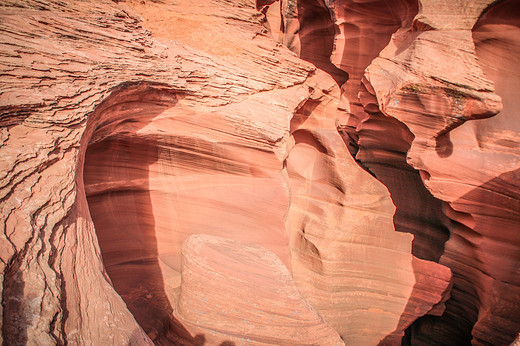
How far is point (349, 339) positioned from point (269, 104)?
157 inches

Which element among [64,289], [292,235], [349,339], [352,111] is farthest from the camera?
[352,111]

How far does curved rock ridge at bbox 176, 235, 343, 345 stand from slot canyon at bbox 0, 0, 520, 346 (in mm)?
20

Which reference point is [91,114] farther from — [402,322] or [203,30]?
[402,322]

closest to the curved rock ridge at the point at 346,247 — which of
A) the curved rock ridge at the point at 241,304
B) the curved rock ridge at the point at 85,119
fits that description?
the curved rock ridge at the point at 85,119

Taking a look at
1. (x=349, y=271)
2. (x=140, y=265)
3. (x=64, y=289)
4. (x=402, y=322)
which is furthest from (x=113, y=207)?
(x=402, y=322)

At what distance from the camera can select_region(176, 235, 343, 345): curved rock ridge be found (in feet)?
9.80

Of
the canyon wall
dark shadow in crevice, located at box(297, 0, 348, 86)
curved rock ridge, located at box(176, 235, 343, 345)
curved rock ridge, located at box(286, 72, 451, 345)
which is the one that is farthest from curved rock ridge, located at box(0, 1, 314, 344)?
dark shadow in crevice, located at box(297, 0, 348, 86)

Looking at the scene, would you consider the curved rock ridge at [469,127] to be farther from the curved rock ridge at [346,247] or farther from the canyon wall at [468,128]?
the curved rock ridge at [346,247]

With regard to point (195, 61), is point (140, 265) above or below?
below

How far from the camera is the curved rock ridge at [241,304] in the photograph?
299 cm

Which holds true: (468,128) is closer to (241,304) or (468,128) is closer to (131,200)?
(241,304)

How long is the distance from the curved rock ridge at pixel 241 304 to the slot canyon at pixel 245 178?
20 millimetres

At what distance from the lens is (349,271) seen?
515 cm

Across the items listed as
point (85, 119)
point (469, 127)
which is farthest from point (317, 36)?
point (85, 119)
